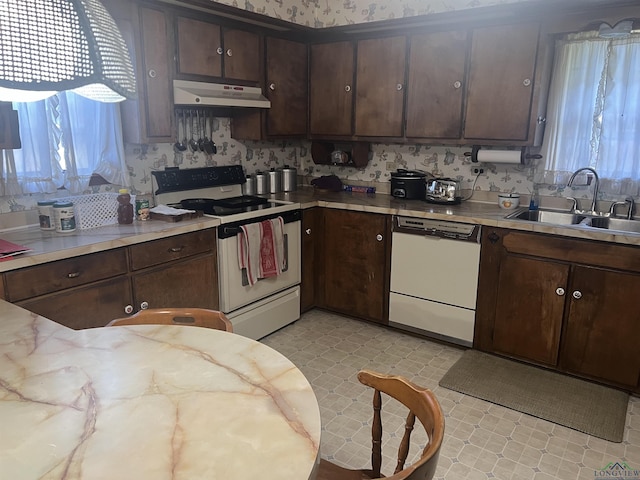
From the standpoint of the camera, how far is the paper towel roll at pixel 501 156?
3254mm

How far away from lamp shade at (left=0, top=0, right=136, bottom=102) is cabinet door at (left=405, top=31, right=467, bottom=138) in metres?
2.67

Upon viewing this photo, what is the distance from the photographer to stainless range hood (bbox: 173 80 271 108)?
9.91 ft

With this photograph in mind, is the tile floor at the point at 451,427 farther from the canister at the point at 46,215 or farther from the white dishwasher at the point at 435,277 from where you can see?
the canister at the point at 46,215

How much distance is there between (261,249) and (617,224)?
2275 millimetres

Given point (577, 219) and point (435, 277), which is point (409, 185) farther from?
point (577, 219)

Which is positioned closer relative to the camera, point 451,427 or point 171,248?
point 451,427

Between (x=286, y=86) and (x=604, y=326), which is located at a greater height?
(x=286, y=86)

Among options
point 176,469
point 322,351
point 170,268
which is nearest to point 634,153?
point 322,351

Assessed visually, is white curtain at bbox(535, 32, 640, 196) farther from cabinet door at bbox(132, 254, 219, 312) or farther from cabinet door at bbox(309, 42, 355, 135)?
cabinet door at bbox(132, 254, 219, 312)

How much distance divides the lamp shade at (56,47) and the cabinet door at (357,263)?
100 inches

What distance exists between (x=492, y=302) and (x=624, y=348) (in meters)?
0.74

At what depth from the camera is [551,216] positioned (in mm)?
3311

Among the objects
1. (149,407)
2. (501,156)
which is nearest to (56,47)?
(149,407)

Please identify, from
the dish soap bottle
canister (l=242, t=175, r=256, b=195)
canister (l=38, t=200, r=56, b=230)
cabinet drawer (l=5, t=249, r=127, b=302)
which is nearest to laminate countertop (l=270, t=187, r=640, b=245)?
canister (l=242, t=175, r=256, b=195)
